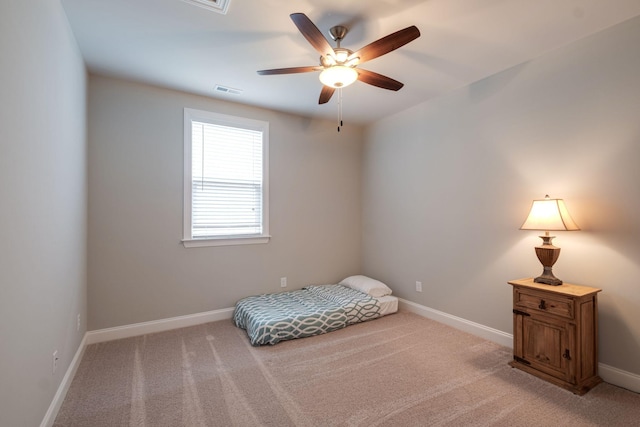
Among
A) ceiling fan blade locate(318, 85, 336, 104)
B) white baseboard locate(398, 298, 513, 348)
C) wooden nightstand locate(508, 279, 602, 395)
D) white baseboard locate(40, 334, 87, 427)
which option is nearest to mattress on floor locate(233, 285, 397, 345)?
white baseboard locate(398, 298, 513, 348)

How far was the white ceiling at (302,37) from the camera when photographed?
6.64 feet

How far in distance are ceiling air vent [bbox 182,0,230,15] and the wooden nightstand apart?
10.2ft

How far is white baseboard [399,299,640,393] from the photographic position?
2141 mm

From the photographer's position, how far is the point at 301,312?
3227mm

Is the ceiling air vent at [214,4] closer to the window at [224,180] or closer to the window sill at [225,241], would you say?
the window at [224,180]

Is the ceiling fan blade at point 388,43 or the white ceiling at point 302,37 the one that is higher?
the white ceiling at point 302,37

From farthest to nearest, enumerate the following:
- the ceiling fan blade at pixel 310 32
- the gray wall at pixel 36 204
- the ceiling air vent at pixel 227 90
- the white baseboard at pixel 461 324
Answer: the ceiling air vent at pixel 227 90
the white baseboard at pixel 461 324
the ceiling fan blade at pixel 310 32
the gray wall at pixel 36 204

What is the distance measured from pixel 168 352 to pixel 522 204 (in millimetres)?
3621

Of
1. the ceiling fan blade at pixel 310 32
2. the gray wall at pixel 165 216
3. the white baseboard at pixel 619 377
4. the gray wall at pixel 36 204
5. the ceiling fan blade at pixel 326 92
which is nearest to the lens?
the gray wall at pixel 36 204

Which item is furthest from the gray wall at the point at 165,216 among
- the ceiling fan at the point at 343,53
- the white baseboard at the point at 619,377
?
the white baseboard at the point at 619,377

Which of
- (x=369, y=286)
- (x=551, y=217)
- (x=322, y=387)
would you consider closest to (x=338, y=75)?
(x=551, y=217)

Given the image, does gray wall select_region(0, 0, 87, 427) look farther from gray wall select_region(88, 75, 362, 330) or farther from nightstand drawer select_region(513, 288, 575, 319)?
nightstand drawer select_region(513, 288, 575, 319)

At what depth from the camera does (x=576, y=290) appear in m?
2.22

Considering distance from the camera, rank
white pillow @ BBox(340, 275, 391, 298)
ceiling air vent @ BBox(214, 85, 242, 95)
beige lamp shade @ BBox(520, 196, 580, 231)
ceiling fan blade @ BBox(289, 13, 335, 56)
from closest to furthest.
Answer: ceiling fan blade @ BBox(289, 13, 335, 56)
beige lamp shade @ BBox(520, 196, 580, 231)
ceiling air vent @ BBox(214, 85, 242, 95)
white pillow @ BBox(340, 275, 391, 298)
